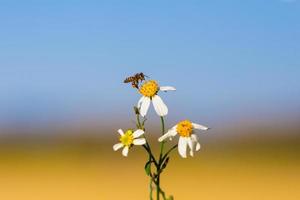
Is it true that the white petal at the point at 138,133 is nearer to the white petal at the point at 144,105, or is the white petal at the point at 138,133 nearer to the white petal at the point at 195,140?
the white petal at the point at 144,105

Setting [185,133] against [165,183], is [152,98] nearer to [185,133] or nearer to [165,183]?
[185,133]

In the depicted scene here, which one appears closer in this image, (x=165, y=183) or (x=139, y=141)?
(x=139, y=141)

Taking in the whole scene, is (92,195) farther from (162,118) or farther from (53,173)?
(162,118)

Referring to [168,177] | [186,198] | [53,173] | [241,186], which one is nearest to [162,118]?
[186,198]

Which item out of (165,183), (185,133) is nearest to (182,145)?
(185,133)

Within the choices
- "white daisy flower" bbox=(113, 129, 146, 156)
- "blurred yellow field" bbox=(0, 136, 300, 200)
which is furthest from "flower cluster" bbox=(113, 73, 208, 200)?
"blurred yellow field" bbox=(0, 136, 300, 200)

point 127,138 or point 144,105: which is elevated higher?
point 144,105
